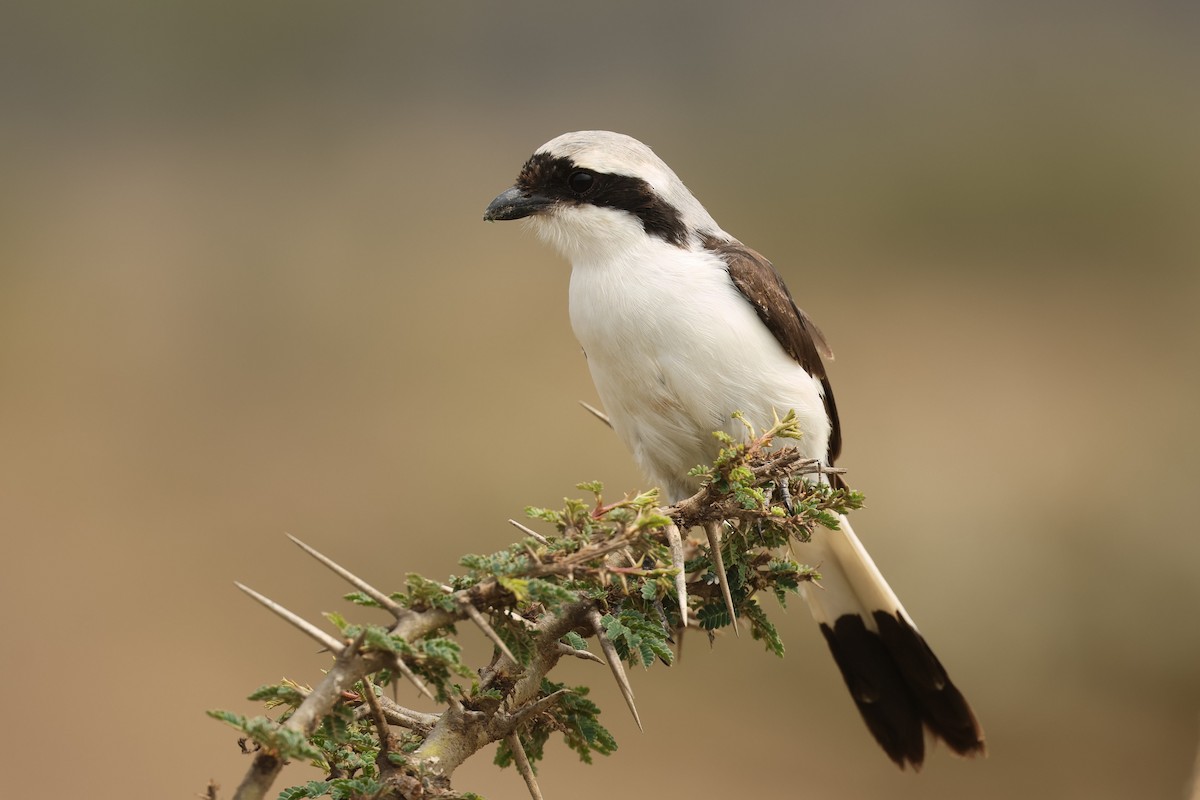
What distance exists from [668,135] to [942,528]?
3.92 metres

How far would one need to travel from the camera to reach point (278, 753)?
1.25 meters

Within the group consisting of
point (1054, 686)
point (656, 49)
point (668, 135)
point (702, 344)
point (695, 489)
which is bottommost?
point (1054, 686)

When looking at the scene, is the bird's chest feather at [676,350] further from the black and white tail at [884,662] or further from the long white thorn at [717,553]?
the long white thorn at [717,553]

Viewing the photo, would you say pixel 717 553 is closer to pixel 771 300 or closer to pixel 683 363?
pixel 683 363

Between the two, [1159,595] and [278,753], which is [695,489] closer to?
[278,753]

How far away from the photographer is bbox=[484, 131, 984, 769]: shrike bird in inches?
116

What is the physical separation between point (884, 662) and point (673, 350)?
1.11 meters

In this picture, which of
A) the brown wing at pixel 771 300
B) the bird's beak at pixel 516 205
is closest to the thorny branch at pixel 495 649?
the brown wing at pixel 771 300

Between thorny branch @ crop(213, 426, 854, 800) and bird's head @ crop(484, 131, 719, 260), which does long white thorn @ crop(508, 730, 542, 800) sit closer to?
thorny branch @ crop(213, 426, 854, 800)

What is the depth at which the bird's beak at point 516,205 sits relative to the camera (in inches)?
125

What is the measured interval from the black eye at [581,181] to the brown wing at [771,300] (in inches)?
14.6

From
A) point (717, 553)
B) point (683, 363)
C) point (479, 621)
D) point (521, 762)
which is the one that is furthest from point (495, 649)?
point (683, 363)

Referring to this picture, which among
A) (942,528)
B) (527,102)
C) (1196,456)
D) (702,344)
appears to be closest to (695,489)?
(702,344)

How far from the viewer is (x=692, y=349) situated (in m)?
2.91
